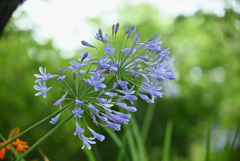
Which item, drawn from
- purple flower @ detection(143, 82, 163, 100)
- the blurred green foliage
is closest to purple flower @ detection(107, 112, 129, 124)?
purple flower @ detection(143, 82, 163, 100)

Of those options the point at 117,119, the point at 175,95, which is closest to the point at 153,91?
the point at 117,119

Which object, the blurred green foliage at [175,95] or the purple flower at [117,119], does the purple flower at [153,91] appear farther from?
the blurred green foliage at [175,95]

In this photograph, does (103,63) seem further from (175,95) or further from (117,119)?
(175,95)

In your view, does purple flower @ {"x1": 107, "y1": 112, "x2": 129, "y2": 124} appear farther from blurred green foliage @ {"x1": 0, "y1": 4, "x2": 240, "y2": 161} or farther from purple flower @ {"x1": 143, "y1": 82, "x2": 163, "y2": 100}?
blurred green foliage @ {"x1": 0, "y1": 4, "x2": 240, "y2": 161}

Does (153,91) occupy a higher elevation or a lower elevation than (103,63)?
lower

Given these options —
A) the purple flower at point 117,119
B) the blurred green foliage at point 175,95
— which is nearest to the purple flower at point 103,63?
the purple flower at point 117,119

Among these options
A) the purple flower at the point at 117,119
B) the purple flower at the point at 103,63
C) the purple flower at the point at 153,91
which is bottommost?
the purple flower at the point at 117,119

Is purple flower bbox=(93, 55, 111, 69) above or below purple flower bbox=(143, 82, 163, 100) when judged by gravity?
above

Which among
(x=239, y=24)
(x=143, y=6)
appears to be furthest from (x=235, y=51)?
(x=143, y=6)
